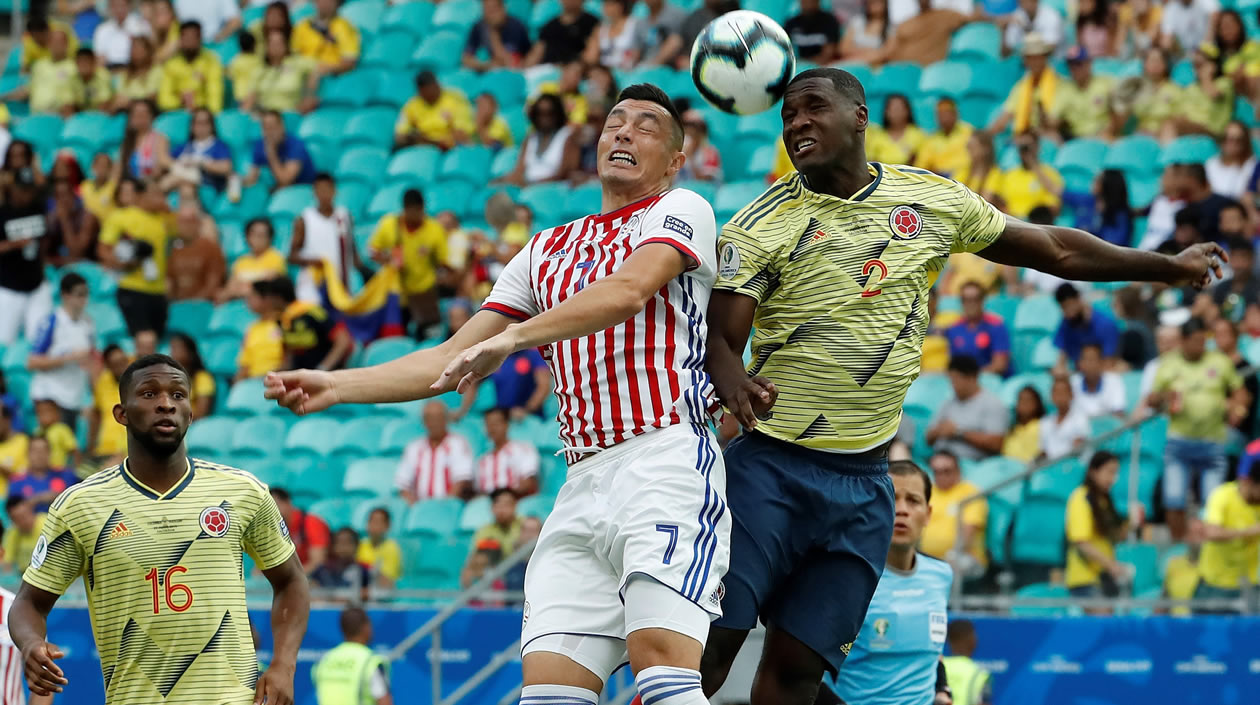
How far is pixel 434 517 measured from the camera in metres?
12.8

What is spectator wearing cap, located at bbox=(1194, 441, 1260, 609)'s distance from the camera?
10406mm

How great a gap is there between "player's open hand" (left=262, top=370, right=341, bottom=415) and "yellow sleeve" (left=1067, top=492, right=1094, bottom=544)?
7.06 m

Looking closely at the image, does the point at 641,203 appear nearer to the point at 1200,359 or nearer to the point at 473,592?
the point at 473,592

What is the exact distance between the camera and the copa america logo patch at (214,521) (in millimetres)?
6324

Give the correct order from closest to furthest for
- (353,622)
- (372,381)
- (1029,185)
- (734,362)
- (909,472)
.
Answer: (372,381) < (734,362) < (909,472) < (353,622) < (1029,185)

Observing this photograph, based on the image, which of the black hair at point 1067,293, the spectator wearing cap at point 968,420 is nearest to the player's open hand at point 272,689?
the spectator wearing cap at point 968,420

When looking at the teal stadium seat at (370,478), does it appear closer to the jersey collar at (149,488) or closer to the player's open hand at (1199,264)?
the jersey collar at (149,488)

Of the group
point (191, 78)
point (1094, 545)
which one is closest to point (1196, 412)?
point (1094, 545)

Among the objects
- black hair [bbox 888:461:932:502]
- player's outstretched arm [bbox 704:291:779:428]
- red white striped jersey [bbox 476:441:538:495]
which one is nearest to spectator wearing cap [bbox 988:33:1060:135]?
red white striped jersey [bbox 476:441:538:495]

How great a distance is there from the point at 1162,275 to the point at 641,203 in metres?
1.84

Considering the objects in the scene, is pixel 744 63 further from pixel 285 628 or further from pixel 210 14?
pixel 210 14

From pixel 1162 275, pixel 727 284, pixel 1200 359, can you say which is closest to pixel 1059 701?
pixel 1200 359

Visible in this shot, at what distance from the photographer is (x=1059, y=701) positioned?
35.8 ft

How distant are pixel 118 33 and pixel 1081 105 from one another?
11.1m
